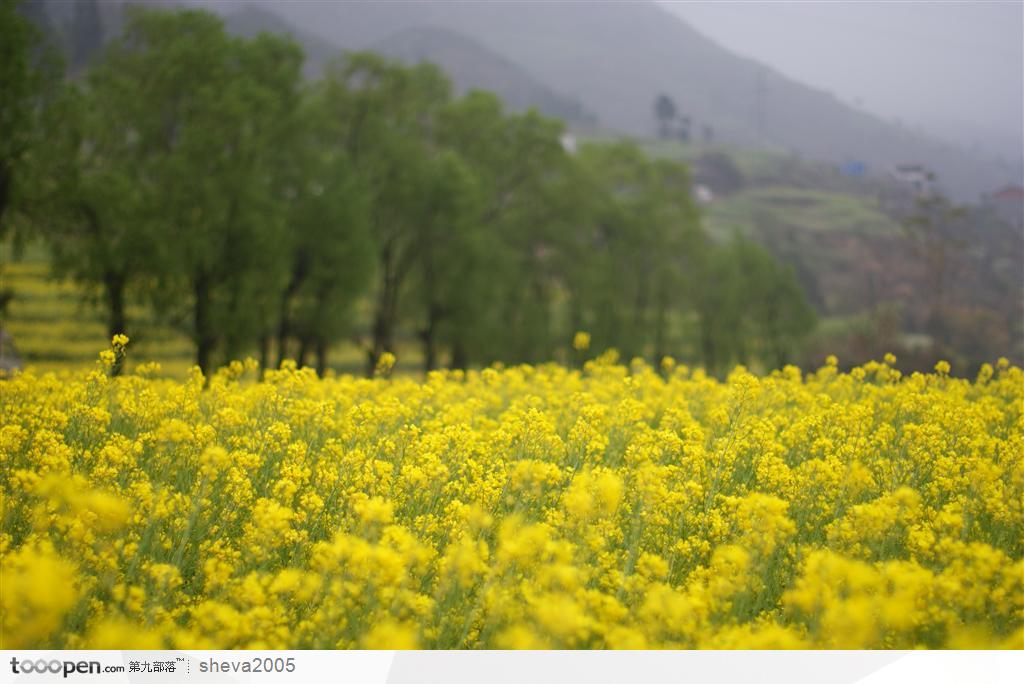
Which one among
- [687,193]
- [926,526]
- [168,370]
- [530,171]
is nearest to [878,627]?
[926,526]

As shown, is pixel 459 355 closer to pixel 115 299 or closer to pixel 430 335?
pixel 430 335

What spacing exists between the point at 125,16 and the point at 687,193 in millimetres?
24225

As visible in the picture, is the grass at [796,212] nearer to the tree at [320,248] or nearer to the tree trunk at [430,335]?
the tree trunk at [430,335]

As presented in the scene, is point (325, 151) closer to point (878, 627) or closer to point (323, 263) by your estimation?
point (323, 263)

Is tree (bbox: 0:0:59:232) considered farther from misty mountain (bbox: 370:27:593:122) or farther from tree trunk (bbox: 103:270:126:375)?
misty mountain (bbox: 370:27:593:122)

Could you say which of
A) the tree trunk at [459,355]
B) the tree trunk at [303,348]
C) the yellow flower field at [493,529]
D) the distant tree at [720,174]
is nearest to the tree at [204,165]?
the tree trunk at [303,348]

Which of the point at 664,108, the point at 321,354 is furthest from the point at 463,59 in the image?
the point at 664,108

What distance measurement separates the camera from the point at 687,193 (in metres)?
34.2

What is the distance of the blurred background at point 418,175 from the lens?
352 inches

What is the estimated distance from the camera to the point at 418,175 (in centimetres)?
2341
